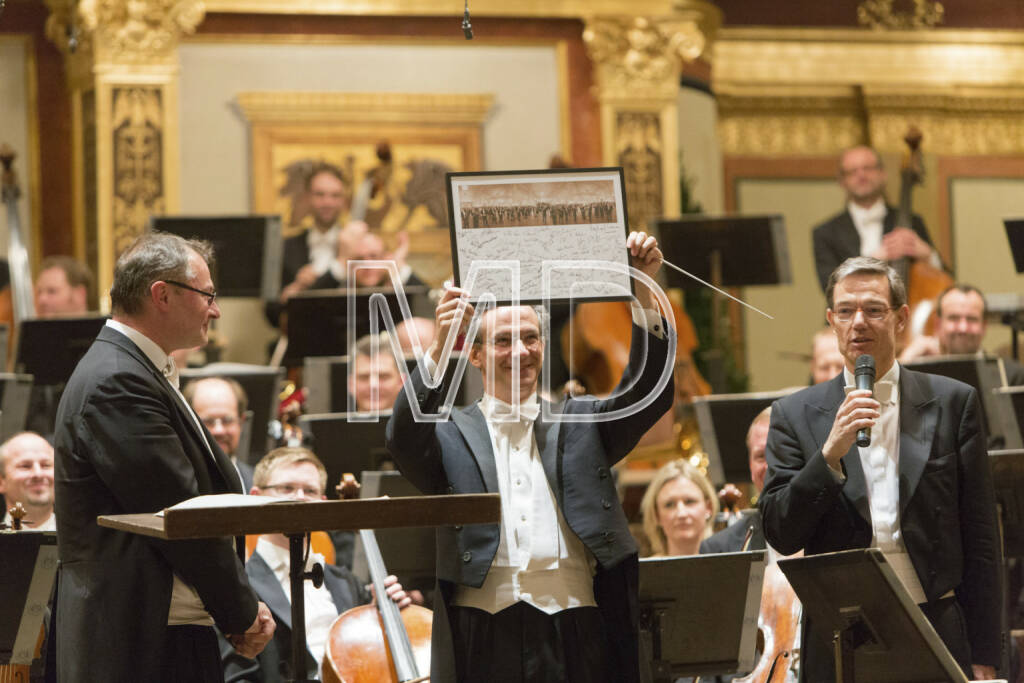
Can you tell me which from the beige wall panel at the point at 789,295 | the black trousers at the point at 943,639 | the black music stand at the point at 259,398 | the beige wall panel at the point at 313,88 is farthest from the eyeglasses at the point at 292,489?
the beige wall panel at the point at 789,295

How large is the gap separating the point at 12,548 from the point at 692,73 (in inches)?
294

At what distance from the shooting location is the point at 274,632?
4.45m

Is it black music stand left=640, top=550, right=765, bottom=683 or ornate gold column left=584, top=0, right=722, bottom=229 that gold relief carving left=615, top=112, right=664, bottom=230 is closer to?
ornate gold column left=584, top=0, right=722, bottom=229

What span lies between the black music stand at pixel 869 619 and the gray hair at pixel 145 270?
1.42 meters

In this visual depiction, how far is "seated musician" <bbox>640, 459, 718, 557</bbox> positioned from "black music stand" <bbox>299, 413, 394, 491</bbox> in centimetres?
98

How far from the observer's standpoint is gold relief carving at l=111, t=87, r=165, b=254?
8609mm

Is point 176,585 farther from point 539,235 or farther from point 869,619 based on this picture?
point 869,619

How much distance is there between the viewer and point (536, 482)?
11.3ft

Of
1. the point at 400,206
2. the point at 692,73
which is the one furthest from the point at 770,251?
the point at 692,73

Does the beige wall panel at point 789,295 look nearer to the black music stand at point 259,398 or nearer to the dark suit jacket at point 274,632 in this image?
the black music stand at point 259,398

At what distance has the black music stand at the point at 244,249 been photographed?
22.3ft

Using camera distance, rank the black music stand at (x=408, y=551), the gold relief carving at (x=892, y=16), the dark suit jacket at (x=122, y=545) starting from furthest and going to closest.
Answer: the gold relief carving at (x=892, y=16) → the black music stand at (x=408, y=551) → the dark suit jacket at (x=122, y=545)

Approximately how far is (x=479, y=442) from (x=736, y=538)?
1543mm

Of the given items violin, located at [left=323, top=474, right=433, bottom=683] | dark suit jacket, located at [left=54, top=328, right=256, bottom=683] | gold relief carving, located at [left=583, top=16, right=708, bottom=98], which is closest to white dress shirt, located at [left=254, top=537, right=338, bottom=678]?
violin, located at [left=323, top=474, right=433, bottom=683]
